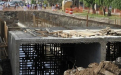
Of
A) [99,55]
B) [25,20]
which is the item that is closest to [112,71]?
[99,55]

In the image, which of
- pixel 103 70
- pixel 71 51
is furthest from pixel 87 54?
pixel 103 70

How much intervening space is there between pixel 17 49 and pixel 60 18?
137 ft

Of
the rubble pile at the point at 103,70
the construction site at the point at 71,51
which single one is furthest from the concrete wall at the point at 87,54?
the rubble pile at the point at 103,70

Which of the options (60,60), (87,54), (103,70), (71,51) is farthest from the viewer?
(71,51)

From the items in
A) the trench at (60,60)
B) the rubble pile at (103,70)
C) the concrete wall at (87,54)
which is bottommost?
the trench at (60,60)

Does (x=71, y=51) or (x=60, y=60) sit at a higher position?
(x=71, y=51)

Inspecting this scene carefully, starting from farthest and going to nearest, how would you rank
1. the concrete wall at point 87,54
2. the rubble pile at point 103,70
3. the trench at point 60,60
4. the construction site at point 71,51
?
1. the trench at point 60,60
2. the concrete wall at point 87,54
3. the construction site at point 71,51
4. the rubble pile at point 103,70

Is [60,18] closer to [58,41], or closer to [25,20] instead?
[25,20]

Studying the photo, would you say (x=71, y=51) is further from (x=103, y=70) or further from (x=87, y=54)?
(x=103, y=70)

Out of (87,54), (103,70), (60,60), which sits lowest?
(60,60)

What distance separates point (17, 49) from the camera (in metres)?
18.0

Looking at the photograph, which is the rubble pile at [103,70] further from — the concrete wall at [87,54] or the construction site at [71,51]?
the concrete wall at [87,54]

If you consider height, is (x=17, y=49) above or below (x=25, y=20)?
above

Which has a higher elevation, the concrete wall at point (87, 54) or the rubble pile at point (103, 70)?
the rubble pile at point (103, 70)
